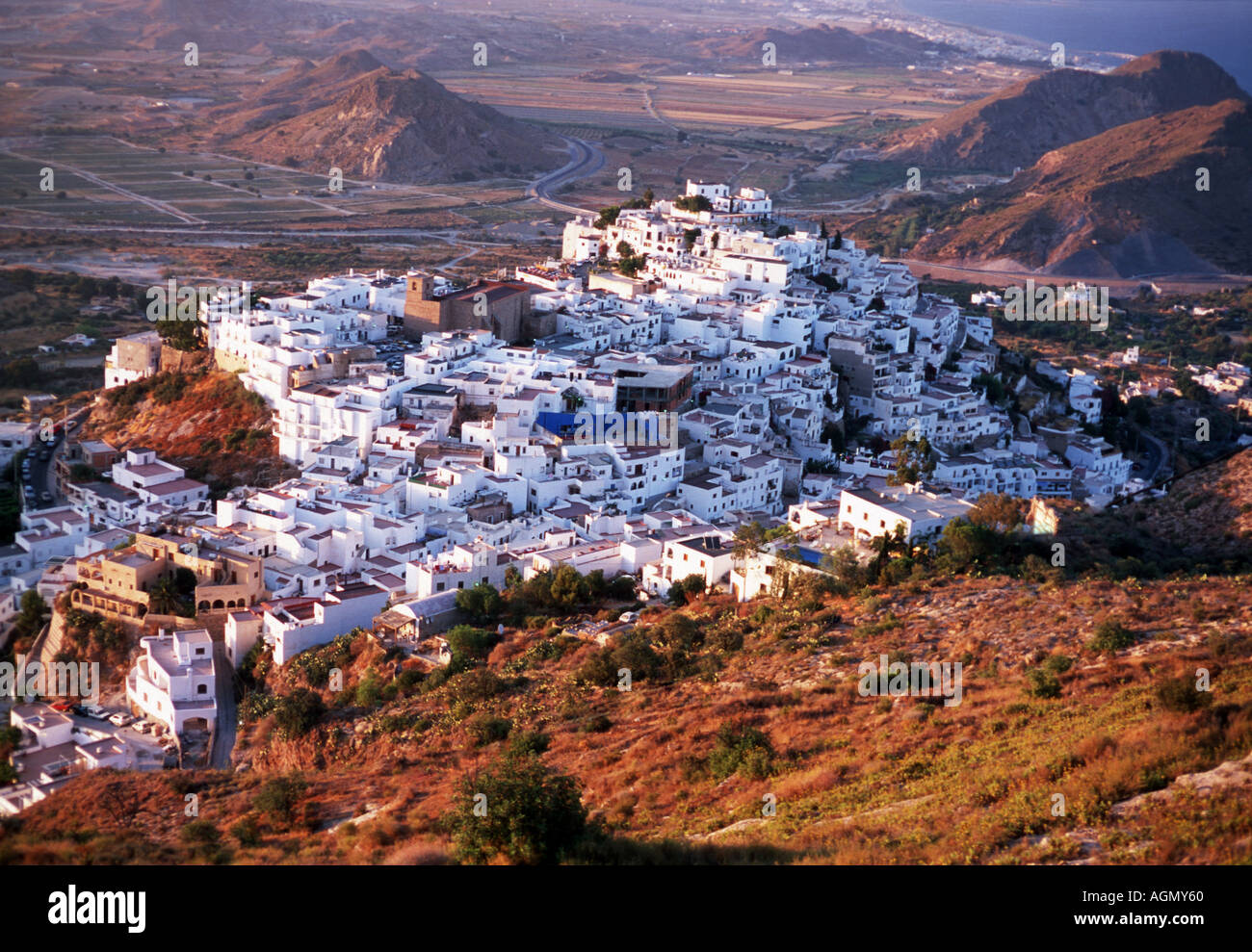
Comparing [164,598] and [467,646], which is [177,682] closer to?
[164,598]

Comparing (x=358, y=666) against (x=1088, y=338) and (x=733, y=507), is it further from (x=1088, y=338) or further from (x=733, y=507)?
(x=1088, y=338)

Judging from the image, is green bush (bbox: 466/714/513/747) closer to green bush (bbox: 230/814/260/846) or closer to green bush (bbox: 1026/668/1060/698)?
green bush (bbox: 230/814/260/846)

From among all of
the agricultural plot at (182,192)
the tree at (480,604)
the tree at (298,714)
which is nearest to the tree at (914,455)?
the tree at (480,604)

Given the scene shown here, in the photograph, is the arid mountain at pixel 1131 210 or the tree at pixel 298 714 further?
the arid mountain at pixel 1131 210

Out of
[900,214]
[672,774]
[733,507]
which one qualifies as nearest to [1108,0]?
[900,214]

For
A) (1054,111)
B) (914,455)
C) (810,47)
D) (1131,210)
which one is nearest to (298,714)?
(914,455)
